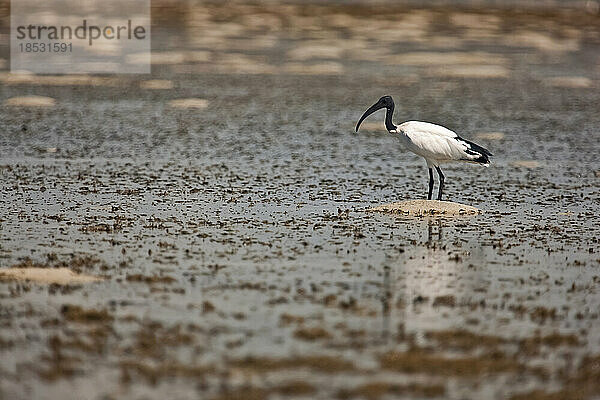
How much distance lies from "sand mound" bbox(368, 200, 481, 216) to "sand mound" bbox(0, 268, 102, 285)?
4.40m

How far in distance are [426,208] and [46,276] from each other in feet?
16.1

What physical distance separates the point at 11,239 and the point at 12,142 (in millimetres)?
8236

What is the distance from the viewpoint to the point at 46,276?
942cm

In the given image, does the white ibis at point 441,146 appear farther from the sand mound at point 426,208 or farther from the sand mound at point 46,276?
the sand mound at point 46,276

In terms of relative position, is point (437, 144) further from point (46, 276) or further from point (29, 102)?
point (29, 102)

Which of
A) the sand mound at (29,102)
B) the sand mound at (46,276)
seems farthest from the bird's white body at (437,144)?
the sand mound at (29,102)

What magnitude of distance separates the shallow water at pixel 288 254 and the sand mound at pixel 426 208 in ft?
0.70

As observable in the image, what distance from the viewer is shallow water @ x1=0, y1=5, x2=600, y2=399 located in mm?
7230

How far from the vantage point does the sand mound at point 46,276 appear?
9.33 meters

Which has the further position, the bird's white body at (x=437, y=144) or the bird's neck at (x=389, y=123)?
the bird's neck at (x=389, y=123)

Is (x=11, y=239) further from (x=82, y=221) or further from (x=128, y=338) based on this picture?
(x=128, y=338)

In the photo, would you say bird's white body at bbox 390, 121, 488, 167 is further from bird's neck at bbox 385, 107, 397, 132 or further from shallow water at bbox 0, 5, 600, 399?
shallow water at bbox 0, 5, 600, 399

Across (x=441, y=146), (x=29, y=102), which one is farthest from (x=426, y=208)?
(x=29, y=102)

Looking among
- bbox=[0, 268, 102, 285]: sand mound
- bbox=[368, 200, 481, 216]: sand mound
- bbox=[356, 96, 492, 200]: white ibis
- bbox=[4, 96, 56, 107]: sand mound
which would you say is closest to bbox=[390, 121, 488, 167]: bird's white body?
bbox=[356, 96, 492, 200]: white ibis
